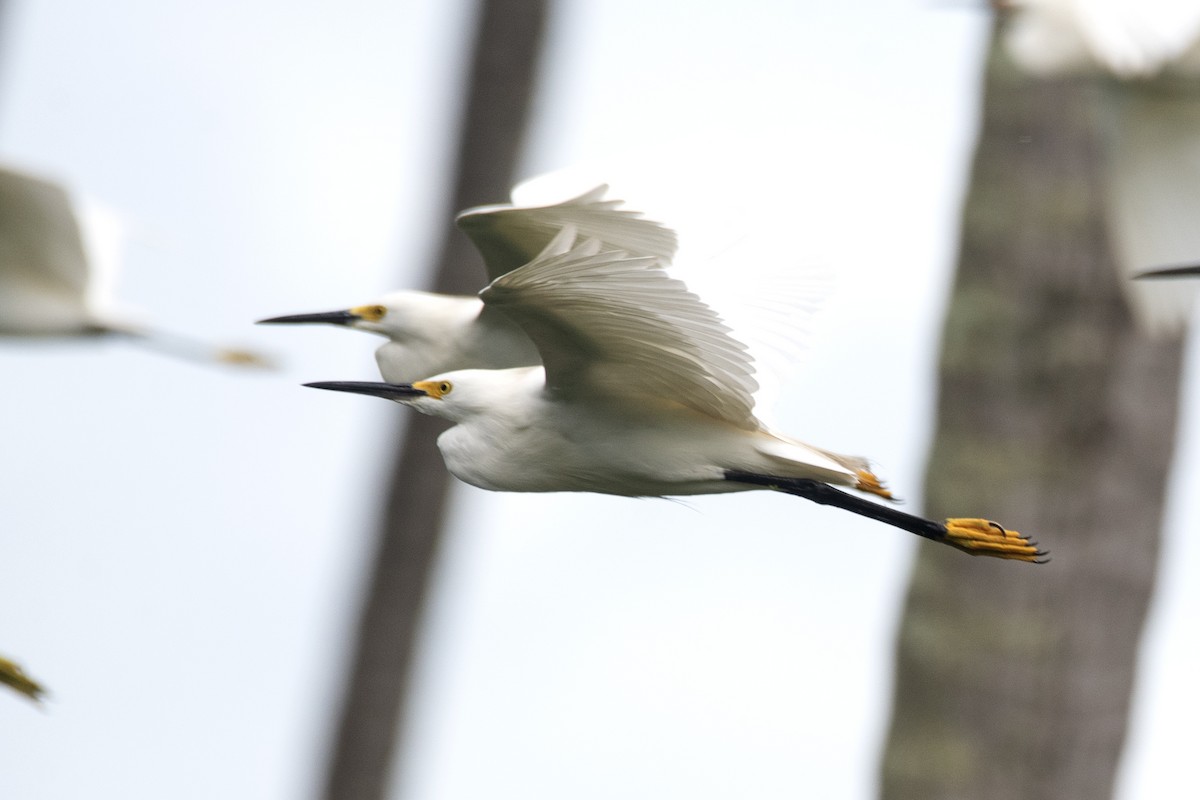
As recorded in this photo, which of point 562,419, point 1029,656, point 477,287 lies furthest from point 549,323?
point 477,287

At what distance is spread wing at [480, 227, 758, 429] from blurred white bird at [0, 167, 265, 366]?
11.0 ft

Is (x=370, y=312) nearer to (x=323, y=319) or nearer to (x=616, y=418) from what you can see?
(x=323, y=319)

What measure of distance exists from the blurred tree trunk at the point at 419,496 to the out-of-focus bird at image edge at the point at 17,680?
456 cm

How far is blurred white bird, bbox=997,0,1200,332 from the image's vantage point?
12.7ft

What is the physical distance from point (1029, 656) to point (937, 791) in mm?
420

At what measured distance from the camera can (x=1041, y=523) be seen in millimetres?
4582

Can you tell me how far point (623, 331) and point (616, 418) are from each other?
251 mm

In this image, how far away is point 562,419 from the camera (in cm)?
244

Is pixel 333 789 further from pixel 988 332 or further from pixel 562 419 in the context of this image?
pixel 562 419

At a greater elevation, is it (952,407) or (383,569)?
(952,407)

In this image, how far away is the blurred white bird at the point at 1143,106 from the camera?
3865 millimetres

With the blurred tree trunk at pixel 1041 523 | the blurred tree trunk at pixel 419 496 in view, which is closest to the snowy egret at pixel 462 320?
the blurred tree trunk at pixel 1041 523

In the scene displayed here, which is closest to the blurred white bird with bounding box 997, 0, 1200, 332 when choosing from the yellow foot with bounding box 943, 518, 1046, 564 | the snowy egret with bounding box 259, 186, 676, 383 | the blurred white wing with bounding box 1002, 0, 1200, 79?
the blurred white wing with bounding box 1002, 0, 1200, 79

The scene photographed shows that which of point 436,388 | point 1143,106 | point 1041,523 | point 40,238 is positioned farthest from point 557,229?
point 40,238
